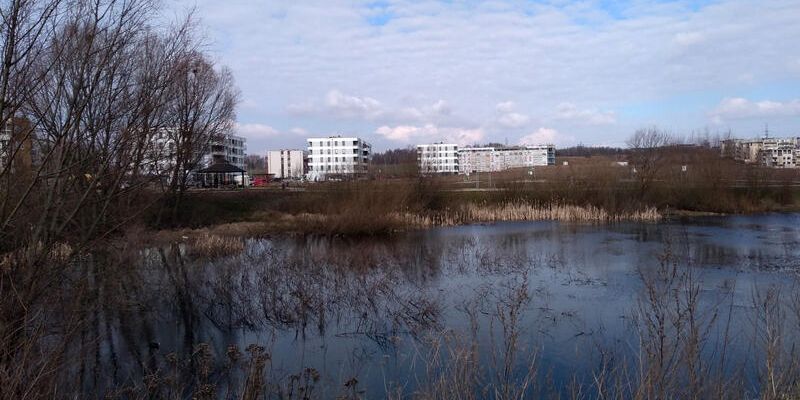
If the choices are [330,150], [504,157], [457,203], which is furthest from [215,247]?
[504,157]

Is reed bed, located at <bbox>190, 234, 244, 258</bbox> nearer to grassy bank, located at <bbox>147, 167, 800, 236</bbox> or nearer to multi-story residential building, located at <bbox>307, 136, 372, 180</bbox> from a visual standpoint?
grassy bank, located at <bbox>147, 167, 800, 236</bbox>

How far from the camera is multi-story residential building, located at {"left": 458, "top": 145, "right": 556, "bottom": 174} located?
425ft

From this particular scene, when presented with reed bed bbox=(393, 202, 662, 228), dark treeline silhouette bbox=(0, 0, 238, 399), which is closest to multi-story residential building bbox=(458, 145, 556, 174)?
reed bed bbox=(393, 202, 662, 228)

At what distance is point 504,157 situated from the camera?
134 metres

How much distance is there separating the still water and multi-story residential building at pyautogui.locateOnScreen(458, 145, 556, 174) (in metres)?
111

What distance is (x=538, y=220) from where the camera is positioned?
26.9 m

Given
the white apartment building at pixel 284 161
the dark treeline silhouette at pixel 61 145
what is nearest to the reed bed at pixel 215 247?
the dark treeline silhouette at pixel 61 145

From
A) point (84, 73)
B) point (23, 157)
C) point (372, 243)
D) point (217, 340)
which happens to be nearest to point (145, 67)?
point (84, 73)

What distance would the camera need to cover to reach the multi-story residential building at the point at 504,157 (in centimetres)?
12962

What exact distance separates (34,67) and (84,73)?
37 centimetres

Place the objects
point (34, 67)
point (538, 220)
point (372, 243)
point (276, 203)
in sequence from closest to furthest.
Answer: point (34, 67) → point (372, 243) → point (538, 220) → point (276, 203)

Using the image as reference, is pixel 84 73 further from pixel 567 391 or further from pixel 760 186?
pixel 760 186

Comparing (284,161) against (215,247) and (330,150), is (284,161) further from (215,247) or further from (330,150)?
(215,247)

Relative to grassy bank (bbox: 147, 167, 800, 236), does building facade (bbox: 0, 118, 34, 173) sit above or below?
above
